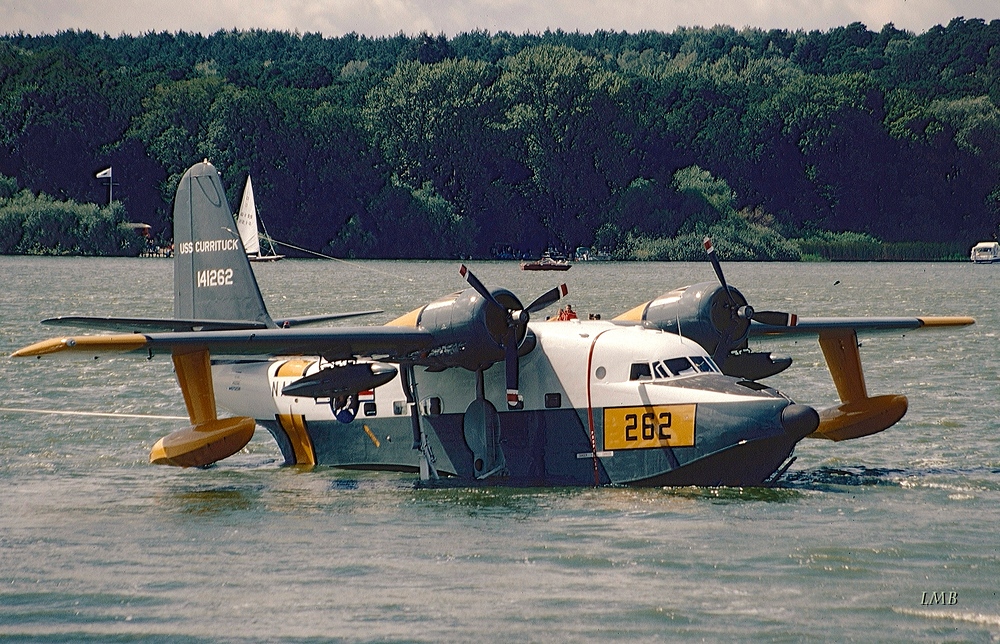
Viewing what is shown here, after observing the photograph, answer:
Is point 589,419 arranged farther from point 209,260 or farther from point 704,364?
point 209,260

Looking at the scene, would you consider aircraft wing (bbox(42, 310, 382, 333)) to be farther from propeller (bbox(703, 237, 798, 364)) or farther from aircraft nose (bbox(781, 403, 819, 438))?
aircraft nose (bbox(781, 403, 819, 438))

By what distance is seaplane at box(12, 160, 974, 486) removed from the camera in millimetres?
21016

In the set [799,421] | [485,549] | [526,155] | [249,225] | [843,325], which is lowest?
[485,549]

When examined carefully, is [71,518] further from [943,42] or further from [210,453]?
[943,42]

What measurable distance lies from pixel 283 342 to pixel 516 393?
150 inches

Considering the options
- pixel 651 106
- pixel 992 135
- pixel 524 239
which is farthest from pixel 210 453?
pixel 992 135

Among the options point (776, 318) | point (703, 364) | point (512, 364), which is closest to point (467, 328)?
point (512, 364)

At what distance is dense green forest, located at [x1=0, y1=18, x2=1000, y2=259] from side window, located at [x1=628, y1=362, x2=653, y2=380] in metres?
107

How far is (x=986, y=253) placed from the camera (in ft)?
457

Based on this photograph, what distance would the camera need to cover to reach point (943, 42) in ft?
603

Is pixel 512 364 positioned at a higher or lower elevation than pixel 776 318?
lower

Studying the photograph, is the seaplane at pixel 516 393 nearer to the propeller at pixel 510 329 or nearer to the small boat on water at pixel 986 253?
the propeller at pixel 510 329

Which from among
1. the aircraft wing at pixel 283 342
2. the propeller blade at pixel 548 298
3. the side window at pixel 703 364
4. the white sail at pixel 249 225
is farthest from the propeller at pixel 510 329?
the white sail at pixel 249 225

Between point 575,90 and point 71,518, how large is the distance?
11678 cm
